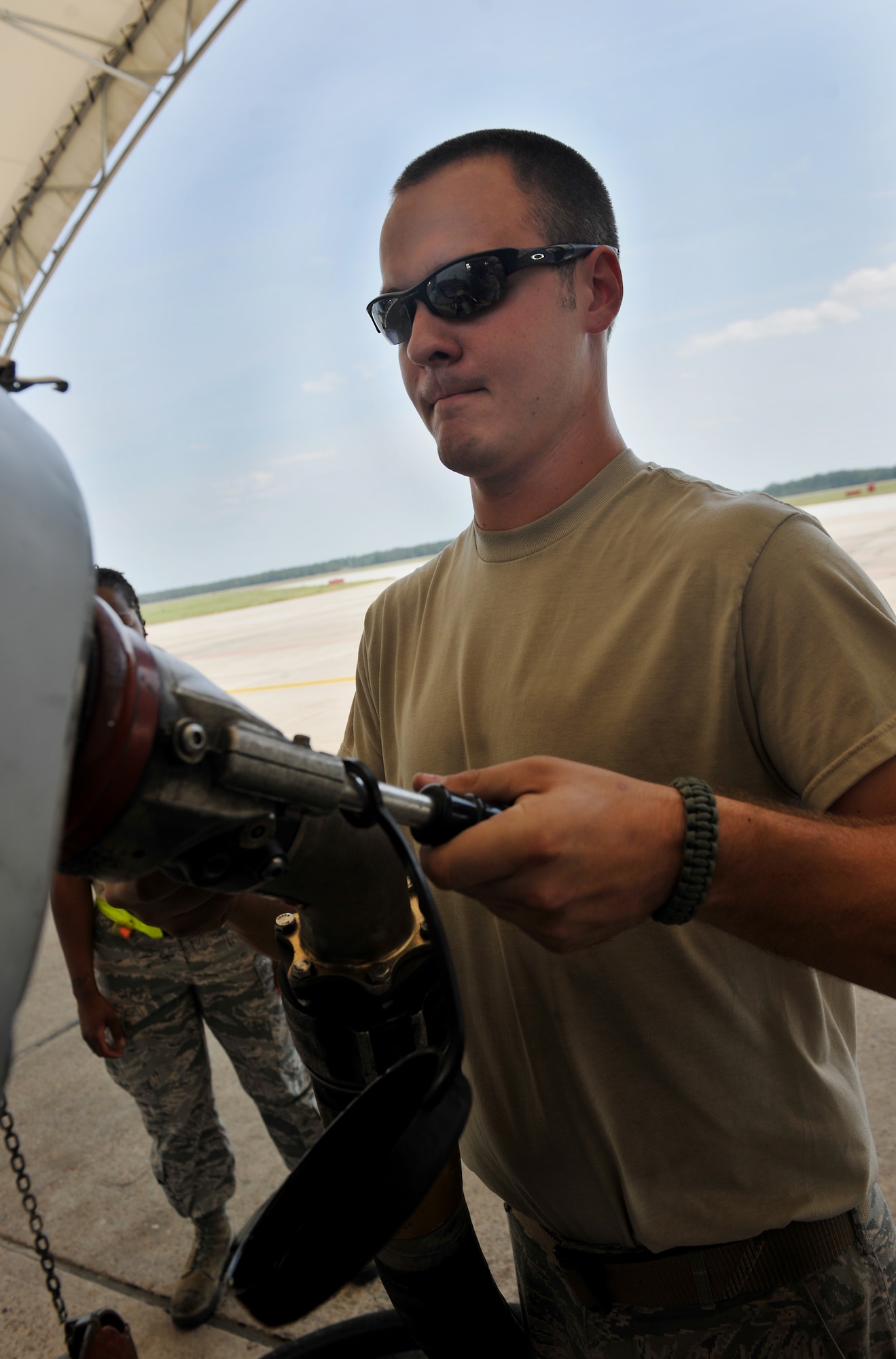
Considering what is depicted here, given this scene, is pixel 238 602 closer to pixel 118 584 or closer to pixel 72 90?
pixel 72 90

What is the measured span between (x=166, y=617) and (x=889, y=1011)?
1648 inches

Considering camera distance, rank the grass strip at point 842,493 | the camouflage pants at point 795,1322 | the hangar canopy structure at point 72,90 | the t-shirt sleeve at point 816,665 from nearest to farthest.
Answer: the t-shirt sleeve at point 816,665 → the camouflage pants at point 795,1322 → the hangar canopy structure at point 72,90 → the grass strip at point 842,493

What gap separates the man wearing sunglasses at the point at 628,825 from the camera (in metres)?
0.89

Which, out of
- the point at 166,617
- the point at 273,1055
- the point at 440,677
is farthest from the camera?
the point at 166,617

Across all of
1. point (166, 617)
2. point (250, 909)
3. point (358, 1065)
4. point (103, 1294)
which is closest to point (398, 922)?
point (358, 1065)

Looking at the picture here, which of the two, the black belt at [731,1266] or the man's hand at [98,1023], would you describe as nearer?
the black belt at [731,1266]

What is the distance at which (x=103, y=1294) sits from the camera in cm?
267

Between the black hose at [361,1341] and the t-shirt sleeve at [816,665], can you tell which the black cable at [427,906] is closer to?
the t-shirt sleeve at [816,665]

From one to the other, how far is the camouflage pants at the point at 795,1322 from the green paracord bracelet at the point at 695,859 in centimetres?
64

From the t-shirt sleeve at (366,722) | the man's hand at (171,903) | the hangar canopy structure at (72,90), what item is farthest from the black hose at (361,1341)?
the hangar canopy structure at (72,90)

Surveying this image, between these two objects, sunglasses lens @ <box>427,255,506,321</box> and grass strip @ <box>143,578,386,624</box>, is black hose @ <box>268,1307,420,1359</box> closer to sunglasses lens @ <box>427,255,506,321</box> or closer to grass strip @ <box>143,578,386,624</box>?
sunglasses lens @ <box>427,255,506,321</box>

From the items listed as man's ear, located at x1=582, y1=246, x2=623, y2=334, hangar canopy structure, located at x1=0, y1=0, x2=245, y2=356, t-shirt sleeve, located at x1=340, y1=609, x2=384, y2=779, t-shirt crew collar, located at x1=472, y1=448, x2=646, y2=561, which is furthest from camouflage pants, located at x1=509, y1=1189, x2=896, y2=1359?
hangar canopy structure, located at x1=0, y1=0, x2=245, y2=356

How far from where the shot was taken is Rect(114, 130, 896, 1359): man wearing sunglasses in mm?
894

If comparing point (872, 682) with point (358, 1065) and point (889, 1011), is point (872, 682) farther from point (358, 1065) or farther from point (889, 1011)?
point (889, 1011)
